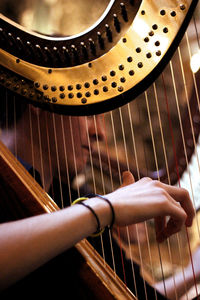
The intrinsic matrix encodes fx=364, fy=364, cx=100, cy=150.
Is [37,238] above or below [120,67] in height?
below

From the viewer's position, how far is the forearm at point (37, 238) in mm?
588

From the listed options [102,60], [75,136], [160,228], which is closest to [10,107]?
[75,136]

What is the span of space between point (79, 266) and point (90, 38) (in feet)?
1.98

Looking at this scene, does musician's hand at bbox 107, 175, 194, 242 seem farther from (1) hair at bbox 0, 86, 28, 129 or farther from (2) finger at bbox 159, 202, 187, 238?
(1) hair at bbox 0, 86, 28, 129

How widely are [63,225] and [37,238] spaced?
50 millimetres

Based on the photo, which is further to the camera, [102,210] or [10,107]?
[10,107]

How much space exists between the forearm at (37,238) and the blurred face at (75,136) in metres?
0.42

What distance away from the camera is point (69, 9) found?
3.47ft

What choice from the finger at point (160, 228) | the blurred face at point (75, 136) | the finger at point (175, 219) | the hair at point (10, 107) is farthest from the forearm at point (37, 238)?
the hair at point (10, 107)

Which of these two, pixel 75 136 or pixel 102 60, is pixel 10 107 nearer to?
pixel 75 136

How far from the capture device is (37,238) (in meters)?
0.61

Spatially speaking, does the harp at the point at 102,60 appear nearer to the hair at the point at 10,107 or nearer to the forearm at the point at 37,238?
the hair at the point at 10,107

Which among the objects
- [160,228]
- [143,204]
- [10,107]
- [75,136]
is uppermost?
[10,107]

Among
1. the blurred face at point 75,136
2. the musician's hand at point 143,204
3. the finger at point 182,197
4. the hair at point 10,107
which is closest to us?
the musician's hand at point 143,204
